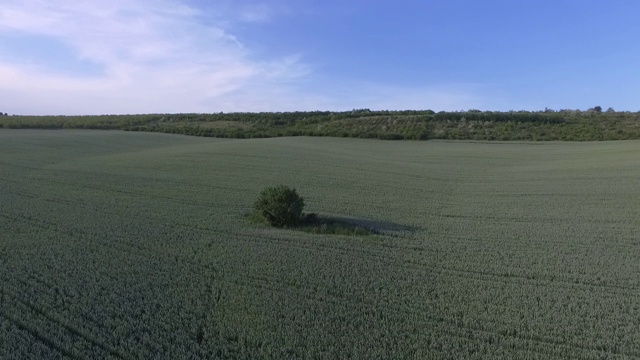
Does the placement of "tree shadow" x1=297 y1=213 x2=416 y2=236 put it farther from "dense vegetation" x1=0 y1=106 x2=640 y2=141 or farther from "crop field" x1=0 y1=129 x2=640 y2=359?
"dense vegetation" x1=0 y1=106 x2=640 y2=141

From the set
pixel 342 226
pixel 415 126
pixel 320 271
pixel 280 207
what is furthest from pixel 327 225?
pixel 415 126

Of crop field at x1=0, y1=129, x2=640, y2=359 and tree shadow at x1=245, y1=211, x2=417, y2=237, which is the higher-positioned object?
crop field at x1=0, y1=129, x2=640, y2=359

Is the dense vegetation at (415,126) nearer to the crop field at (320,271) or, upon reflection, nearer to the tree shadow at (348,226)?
the crop field at (320,271)

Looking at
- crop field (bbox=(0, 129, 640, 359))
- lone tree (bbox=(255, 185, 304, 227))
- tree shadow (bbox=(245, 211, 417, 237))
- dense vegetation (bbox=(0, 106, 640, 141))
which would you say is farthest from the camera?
dense vegetation (bbox=(0, 106, 640, 141))

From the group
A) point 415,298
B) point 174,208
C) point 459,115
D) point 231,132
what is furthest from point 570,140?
point 415,298

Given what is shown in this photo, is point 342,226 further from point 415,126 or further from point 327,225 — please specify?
point 415,126

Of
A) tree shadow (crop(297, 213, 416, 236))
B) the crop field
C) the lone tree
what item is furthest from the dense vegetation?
the lone tree

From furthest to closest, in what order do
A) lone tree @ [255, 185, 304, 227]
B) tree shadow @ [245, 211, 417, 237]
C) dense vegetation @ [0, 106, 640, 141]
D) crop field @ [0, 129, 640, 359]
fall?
dense vegetation @ [0, 106, 640, 141]
lone tree @ [255, 185, 304, 227]
tree shadow @ [245, 211, 417, 237]
crop field @ [0, 129, 640, 359]
